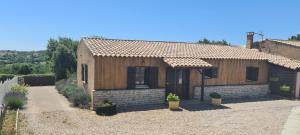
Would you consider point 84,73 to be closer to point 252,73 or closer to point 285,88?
point 252,73

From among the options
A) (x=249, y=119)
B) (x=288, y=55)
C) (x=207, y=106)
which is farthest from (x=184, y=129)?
(x=288, y=55)

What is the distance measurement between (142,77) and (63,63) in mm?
13587

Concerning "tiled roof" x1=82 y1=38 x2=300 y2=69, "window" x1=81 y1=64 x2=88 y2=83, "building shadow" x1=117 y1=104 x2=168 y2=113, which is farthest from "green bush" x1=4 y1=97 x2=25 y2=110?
"building shadow" x1=117 y1=104 x2=168 y2=113

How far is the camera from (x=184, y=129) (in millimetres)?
11250

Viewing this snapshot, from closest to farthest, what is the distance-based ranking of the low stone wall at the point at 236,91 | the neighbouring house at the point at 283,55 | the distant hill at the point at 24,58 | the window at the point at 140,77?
the window at the point at 140,77, the low stone wall at the point at 236,91, the neighbouring house at the point at 283,55, the distant hill at the point at 24,58

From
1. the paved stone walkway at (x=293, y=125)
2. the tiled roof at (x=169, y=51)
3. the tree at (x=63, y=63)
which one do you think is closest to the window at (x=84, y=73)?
the tiled roof at (x=169, y=51)

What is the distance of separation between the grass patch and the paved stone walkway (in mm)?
10092

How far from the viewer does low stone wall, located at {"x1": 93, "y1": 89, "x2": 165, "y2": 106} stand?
14984 mm

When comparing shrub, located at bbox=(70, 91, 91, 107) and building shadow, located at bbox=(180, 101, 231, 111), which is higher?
shrub, located at bbox=(70, 91, 91, 107)

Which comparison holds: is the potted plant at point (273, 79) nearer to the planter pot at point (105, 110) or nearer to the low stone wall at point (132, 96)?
the low stone wall at point (132, 96)

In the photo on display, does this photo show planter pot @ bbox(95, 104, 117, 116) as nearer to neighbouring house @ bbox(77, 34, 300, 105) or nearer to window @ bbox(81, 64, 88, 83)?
neighbouring house @ bbox(77, 34, 300, 105)

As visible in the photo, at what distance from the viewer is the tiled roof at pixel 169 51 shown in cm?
1612

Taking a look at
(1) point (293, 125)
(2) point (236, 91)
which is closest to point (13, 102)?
(1) point (293, 125)

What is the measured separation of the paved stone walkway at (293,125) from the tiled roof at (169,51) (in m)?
5.31
